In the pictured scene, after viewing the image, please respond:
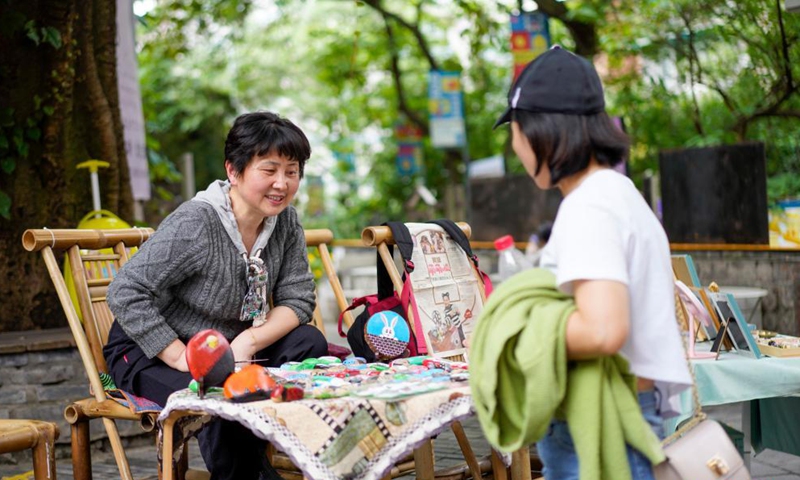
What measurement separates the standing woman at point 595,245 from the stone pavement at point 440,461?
241 centimetres

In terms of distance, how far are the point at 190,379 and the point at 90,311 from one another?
0.67m

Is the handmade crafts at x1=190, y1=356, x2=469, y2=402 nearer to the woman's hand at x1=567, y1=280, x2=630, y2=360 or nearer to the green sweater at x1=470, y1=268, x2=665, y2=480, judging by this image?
the green sweater at x1=470, y1=268, x2=665, y2=480

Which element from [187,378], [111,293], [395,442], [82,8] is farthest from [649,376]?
[82,8]

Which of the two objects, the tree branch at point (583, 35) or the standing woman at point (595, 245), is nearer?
the standing woman at point (595, 245)

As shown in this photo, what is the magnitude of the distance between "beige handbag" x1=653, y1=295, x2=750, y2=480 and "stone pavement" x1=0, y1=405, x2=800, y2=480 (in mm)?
2199

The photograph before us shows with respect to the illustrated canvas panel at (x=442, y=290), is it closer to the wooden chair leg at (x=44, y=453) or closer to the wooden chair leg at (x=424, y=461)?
the wooden chair leg at (x=424, y=461)

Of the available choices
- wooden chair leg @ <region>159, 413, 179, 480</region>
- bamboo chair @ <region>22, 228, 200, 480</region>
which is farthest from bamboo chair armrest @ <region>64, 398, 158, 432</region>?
wooden chair leg @ <region>159, 413, 179, 480</region>

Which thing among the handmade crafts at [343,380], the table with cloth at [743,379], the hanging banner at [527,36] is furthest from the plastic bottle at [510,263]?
the handmade crafts at [343,380]

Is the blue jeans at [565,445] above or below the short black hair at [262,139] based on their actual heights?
below

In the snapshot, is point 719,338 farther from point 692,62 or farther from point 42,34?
point 692,62

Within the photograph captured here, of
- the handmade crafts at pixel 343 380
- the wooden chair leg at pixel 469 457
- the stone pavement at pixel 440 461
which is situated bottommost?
the stone pavement at pixel 440 461

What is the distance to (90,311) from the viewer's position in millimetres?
3438

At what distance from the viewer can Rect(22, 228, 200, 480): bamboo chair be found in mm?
3199

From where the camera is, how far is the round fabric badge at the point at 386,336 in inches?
132
